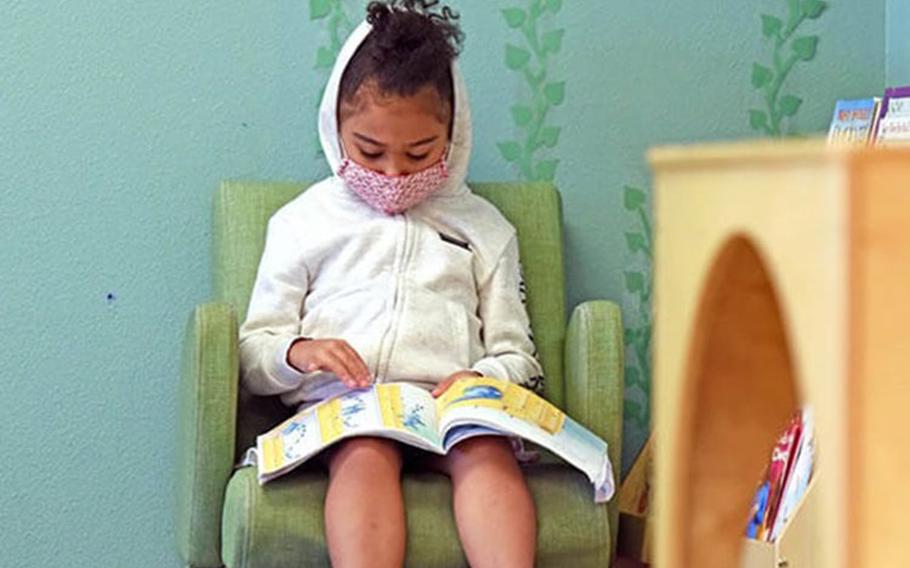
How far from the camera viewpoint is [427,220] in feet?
6.17

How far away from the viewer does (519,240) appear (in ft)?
6.56

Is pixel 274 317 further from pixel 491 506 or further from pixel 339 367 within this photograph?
pixel 491 506

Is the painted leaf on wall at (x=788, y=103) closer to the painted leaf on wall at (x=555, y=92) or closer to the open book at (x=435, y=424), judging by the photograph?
the painted leaf on wall at (x=555, y=92)

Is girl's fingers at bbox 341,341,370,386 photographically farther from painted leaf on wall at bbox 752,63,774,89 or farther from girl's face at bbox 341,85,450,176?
painted leaf on wall at bbox 752,63,774,89

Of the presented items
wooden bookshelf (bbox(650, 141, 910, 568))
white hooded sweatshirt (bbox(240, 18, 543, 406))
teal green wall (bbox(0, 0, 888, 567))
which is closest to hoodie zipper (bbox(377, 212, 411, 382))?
white hooded sweatshirt (bbox(240, 18, 543, 406))

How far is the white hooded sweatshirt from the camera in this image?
1.76 metres

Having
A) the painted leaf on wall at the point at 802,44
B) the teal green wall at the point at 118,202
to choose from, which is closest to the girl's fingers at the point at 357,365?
the teal green wall at the point at 118,202

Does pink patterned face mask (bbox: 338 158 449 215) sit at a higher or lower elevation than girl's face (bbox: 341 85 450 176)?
lower

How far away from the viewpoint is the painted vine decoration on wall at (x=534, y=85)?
7.02 ft

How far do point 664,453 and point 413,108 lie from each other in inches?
42.6

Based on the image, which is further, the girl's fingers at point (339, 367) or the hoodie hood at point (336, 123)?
the hoodie hood at point (336, 123)

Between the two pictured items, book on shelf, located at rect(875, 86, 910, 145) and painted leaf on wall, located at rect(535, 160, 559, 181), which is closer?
book on shelf, located at rect(875, 86, 910, 145)

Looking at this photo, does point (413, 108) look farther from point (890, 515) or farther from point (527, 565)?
point (890, 515)

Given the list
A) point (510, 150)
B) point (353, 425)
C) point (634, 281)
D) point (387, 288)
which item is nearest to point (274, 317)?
point (387, 288)
